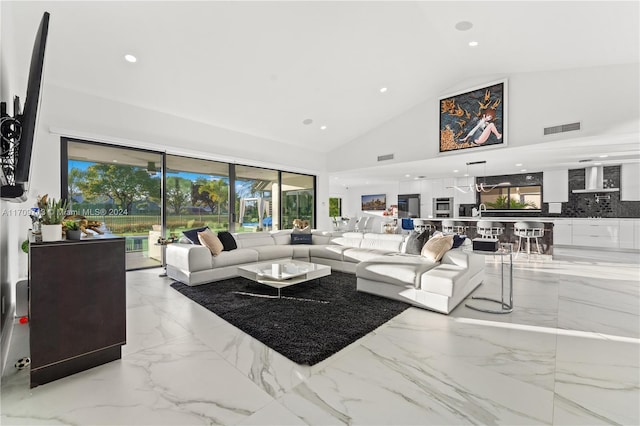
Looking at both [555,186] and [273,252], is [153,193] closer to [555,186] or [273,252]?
[273,252]

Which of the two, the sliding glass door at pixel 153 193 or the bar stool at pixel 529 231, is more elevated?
the sliding glass door at pixel 153 193

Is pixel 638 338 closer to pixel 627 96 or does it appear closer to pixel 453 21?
pixel 627 96

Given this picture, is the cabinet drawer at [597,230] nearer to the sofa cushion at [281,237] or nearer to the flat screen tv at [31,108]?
the sofa cushion at [281,237]

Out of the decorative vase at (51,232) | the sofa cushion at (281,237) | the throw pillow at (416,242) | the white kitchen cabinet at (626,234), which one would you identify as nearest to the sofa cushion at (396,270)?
the throw pillow at (416,242)

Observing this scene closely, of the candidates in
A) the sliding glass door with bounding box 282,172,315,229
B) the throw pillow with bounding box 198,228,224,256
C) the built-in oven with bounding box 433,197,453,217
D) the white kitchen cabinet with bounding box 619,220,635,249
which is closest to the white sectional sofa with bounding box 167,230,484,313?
the throw pillow with bounding box 198,228,224,256

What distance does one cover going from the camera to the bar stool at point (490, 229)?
25.0ft

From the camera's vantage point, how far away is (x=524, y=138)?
5480 millimetres

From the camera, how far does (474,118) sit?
609 cm

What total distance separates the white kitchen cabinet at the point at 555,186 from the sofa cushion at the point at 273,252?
8252 mm

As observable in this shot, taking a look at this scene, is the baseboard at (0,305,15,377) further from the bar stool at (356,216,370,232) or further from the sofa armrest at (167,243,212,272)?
the bar stool at (356,216,370,232)

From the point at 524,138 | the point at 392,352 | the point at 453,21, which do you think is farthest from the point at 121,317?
the point at 524,138

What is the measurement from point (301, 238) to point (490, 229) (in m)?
5.25

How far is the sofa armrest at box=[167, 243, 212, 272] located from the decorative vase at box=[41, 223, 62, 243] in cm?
227

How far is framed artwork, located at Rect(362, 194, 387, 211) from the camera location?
12445mm
